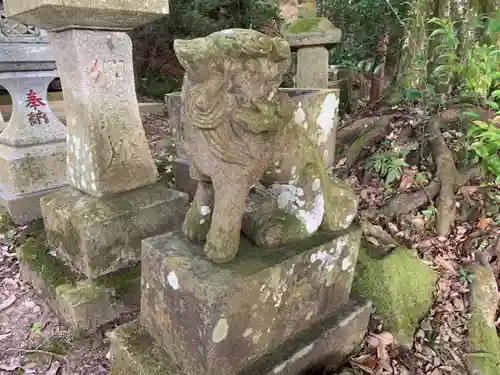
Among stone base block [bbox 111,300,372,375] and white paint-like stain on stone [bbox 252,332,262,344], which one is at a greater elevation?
white paint-like stain on stone [bbox 252,332,262,344]

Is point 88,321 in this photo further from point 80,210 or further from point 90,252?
point 80,210

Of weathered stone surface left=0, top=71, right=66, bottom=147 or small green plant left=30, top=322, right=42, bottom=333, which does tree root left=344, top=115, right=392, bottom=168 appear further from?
small green plant left=30, top=322, right=42, bottom=333

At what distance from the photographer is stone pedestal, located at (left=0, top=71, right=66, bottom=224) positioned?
3.29m

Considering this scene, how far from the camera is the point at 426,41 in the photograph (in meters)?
5.23

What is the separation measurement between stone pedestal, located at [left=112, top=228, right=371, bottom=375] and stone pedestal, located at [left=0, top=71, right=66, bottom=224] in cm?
209

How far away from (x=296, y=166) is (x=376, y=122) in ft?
10.5

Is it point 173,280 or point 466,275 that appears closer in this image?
point 173,280

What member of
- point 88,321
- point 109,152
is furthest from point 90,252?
point 109,152

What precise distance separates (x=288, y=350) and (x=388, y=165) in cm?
241

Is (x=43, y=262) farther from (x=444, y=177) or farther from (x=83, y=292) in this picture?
(x=444, y=177)

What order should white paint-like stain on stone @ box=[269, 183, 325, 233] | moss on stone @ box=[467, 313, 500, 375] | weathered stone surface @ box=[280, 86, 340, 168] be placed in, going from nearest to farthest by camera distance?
white paint-like stain on stone @ box=[269, 183, 325, 233] < moss on stone @ box=[467, 313, 500, 375] < weathered stone surface @ box=[280, 86, 340, 168]

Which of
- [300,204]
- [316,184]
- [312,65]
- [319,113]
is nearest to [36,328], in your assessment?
[300,204]

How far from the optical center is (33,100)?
3422mm

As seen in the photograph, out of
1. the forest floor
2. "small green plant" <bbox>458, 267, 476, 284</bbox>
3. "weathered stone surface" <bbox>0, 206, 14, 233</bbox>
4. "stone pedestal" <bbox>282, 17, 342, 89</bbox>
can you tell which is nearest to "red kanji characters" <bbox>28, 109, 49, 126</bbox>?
"weathered stone surface" <bbox>0, 206, 14, 233</bbox>
